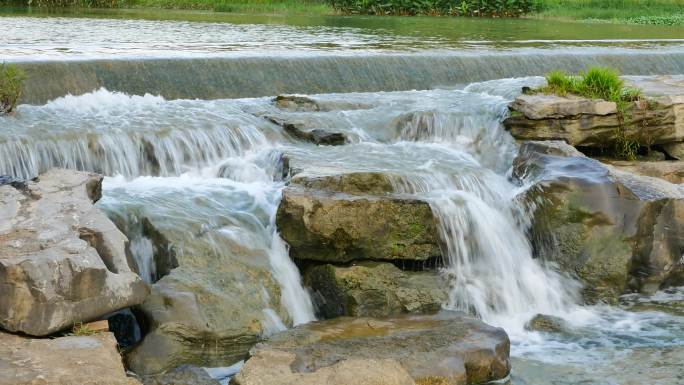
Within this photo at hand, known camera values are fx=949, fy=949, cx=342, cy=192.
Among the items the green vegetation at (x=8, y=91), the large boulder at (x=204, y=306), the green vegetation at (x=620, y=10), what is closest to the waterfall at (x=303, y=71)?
the green vegetation at (x=8, y=91)

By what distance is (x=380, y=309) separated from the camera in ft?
24.7

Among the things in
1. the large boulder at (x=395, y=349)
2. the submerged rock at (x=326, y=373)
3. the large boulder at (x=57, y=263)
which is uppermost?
the large boulder at (x=57, y=263)

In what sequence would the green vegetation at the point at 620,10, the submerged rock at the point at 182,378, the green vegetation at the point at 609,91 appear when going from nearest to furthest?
the submerged rock at the point at 182,378 → the green vegetation at the point at 609,91 → the green vegetation at the point at 620,10

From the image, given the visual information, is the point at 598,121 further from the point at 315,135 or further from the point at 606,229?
the point at 315,135

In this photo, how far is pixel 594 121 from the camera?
1055 cm

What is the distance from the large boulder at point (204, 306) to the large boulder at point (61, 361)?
0.69 m

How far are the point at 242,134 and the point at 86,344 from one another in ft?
15.2

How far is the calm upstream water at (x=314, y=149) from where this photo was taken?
763cm

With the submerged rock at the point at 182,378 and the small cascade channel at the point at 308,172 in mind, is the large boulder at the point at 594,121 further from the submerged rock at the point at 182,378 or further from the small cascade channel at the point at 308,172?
the submerged rock at the point at 182,378

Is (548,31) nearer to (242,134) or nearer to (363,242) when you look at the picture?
(242,134)

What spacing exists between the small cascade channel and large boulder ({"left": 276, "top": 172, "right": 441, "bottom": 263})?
27cm

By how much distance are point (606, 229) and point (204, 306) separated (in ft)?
12.5

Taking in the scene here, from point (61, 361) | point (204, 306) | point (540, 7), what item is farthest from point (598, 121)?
point (540, 7)

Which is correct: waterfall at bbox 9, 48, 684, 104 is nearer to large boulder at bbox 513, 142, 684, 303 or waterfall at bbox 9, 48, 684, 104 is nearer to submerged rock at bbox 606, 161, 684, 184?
submerged rock at bbox 606, 161, 684, 184
